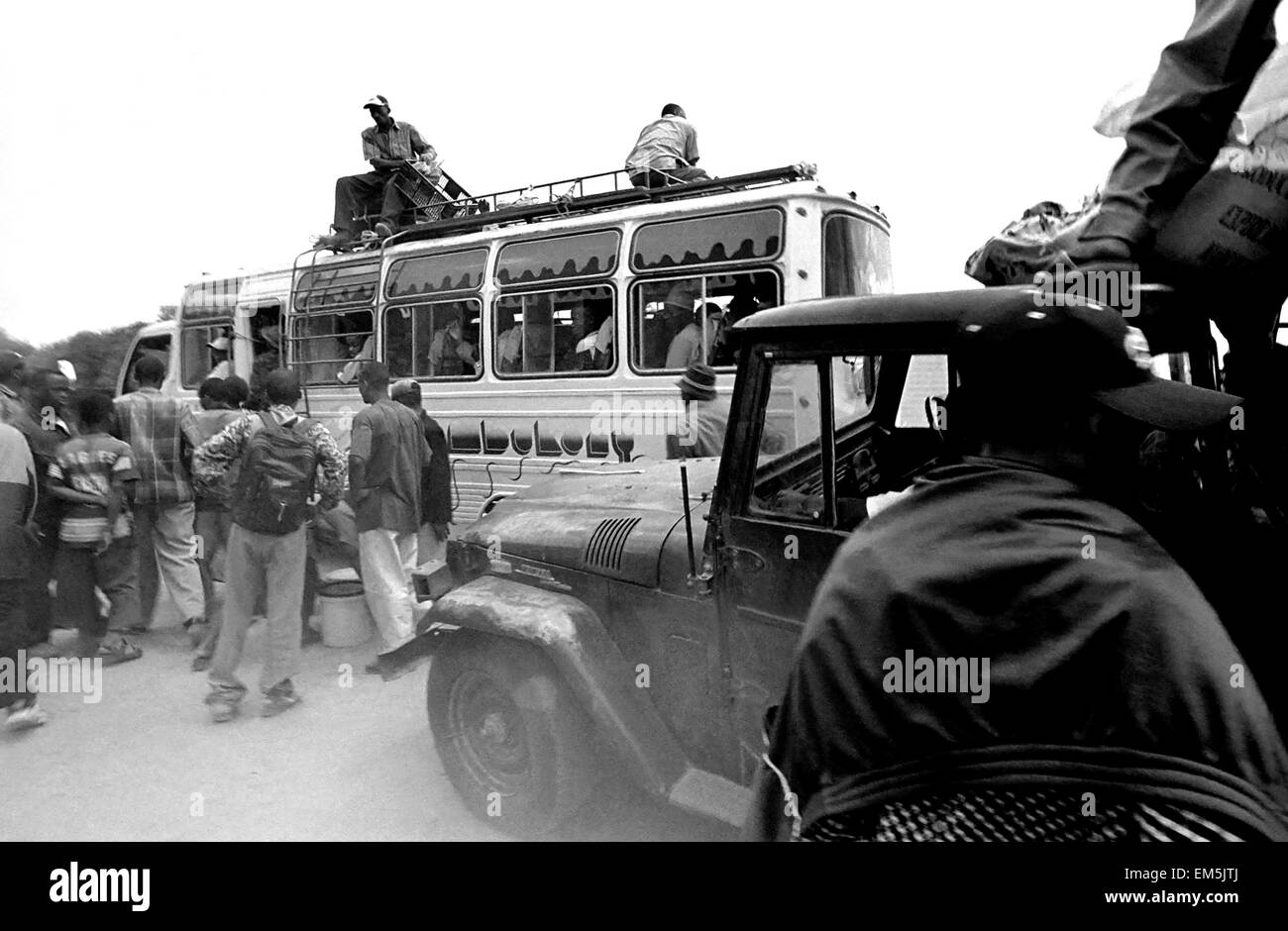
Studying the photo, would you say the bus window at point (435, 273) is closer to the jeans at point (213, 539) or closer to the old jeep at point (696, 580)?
the jeans at point (213, 539)

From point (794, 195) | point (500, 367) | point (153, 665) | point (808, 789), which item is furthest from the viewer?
point (500, 367)

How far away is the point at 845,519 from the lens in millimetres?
2062

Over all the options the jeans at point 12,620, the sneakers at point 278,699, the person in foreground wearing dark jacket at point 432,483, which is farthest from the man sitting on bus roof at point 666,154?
the jeans at point 12,620

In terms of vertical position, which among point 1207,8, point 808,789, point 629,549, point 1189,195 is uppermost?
point 1207,8

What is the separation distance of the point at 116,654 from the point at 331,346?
3598mm

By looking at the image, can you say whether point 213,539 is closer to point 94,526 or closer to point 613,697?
point 94,526

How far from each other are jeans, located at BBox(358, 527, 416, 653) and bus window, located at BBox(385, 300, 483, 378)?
236 cm

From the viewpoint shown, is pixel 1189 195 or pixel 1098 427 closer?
pixel 1098 427

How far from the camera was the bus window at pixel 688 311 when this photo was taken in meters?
4.96

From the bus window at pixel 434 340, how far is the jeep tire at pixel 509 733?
4021 mm

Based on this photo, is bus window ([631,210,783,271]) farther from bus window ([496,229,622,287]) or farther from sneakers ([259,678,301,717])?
sneakers ([259,678,301,717])

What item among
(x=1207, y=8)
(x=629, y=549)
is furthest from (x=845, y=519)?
(x=1207, y=8)

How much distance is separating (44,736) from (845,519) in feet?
12.2
